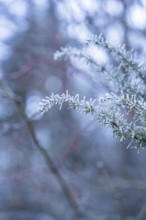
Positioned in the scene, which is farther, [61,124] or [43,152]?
[61,124]

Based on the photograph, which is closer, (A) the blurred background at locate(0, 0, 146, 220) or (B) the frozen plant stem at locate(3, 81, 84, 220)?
(B) the frozen plant stem at locate(3, 81, 84, 220)

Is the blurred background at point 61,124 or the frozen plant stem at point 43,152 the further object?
the blurred background at point 61,124

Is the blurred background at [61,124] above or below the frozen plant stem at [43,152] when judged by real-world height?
above

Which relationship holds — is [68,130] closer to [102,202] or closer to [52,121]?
[52,121]

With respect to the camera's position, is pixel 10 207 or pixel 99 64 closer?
pixel 99 64

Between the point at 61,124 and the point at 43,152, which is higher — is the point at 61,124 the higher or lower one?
the higher one

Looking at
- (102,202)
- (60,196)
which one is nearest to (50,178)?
(60,196)

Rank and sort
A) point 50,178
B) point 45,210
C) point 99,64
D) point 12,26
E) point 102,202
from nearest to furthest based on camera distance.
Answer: point 99,64 → point 12,26 → point 50,178 → point 102,202 → point 45,210

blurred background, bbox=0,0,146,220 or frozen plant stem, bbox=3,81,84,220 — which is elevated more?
blurred background, bbox=0,0,146,220
